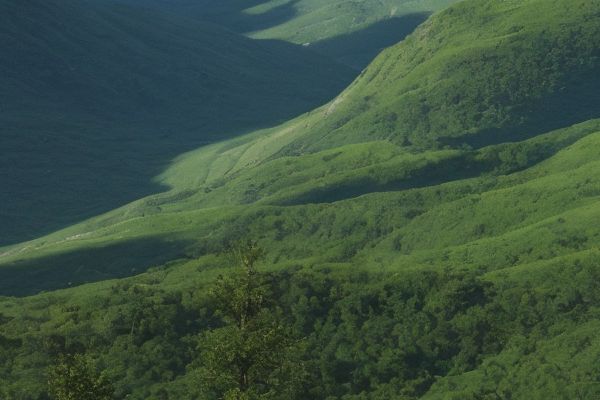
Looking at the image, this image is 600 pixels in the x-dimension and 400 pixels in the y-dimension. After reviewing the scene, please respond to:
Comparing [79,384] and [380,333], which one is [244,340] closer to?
[79,384]

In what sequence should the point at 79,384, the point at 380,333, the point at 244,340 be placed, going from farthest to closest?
1. the point at 380,333
2. the point at 244,340
3. the point at 79,384

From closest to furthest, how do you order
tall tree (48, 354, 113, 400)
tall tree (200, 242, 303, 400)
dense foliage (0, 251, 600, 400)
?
tall tree (48, 354, 113, 400)
tall tree (200, 242, 303, 400)
dense foliage (0, 251, 600, 400)

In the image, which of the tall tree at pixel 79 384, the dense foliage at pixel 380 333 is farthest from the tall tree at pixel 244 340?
the dense foliage at pixel 380 333

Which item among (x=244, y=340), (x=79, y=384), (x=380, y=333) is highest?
(x=79, y=384)

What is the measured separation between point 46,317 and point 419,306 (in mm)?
56530

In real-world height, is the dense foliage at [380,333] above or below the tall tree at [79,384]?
below

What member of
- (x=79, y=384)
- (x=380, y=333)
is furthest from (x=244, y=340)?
(x=380, y=333)

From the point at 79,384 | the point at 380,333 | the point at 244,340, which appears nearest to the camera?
the point at 79,384

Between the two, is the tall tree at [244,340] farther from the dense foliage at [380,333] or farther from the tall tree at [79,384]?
the dense foliage at [380,333]

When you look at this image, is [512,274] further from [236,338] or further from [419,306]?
[236,338]

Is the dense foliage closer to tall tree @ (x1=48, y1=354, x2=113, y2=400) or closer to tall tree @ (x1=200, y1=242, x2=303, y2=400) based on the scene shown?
tall tree @ (x1=200, y1=242, x2=303, y2=400)

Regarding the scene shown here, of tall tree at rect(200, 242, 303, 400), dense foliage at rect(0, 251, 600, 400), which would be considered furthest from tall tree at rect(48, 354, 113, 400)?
dense foliage at rect(0, 251, 600, 400)

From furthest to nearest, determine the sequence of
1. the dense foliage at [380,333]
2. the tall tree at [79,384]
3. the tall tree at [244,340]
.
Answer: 1. the dense foliage at [380,333]
2. the tall tree at [244,340]
3. the tall tree at [79,384]

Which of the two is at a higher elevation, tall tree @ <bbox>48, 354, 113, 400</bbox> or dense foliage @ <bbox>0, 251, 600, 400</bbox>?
tall tree @ <bbox>48, 354, 113, 400</bbox>
